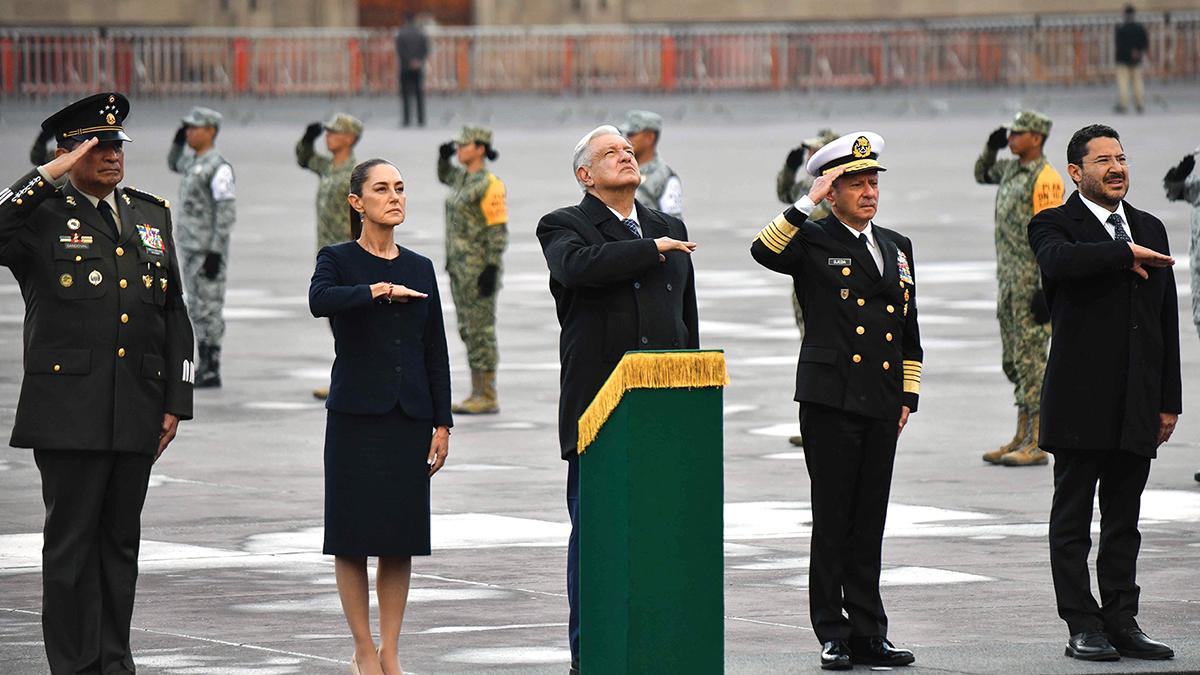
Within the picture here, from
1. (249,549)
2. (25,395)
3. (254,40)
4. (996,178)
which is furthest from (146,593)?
(254,40)

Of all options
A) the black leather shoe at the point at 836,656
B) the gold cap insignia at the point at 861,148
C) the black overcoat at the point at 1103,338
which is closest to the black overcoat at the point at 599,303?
the gold cap insignia at the point at 861,148

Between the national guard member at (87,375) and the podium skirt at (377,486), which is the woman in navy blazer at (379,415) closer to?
the podium skirt at (377,486)

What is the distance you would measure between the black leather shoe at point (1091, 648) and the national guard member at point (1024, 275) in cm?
513

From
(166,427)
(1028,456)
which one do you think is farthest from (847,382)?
(1028,456)

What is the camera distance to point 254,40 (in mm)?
39344

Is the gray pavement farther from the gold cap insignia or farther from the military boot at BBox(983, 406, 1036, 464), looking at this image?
the gold cap insignia

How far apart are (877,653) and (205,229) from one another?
10.0m

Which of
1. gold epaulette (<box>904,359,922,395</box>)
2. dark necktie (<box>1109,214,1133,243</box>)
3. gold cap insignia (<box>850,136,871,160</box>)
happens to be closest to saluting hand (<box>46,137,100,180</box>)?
gold cap insignia (<box>850,136,871,160</box>)

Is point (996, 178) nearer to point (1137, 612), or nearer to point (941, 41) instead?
point (1137, 612)

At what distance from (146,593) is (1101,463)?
3977 mm

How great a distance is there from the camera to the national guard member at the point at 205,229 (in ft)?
56.4

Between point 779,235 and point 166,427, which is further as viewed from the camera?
point 779,235

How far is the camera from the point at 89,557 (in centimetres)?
790

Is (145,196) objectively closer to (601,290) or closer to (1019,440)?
(601,290)
